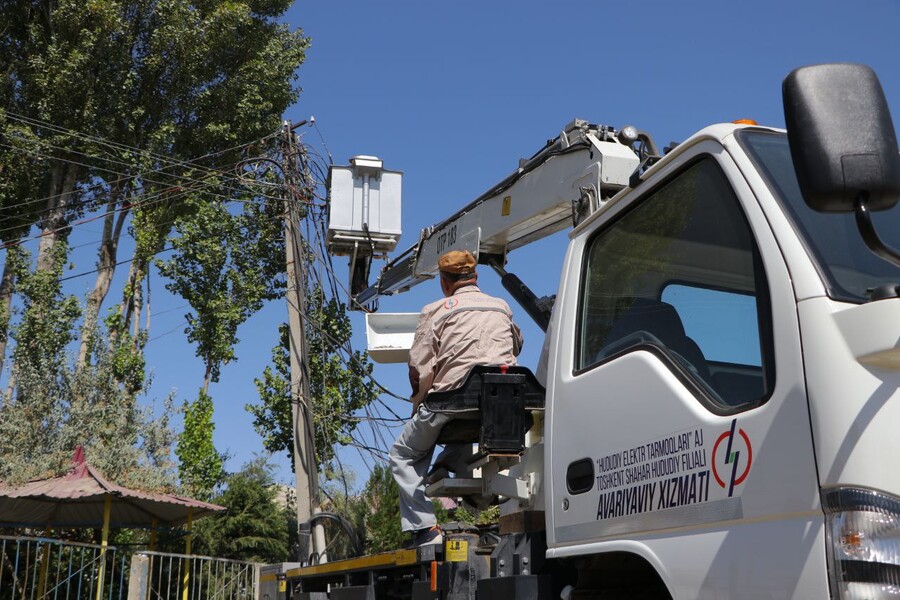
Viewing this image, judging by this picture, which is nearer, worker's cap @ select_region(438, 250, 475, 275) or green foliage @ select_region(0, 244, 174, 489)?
worker's cap @ select_region(438, 250, 475, 275)

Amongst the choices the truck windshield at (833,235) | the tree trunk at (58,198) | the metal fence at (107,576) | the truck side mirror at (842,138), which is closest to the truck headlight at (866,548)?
the truck windshield at (833,235)

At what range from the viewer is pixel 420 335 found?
4625 millimetres

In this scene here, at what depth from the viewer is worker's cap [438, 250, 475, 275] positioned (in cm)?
483

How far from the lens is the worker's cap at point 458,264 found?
483cm

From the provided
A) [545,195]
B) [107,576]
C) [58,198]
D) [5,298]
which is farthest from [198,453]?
[545,195]

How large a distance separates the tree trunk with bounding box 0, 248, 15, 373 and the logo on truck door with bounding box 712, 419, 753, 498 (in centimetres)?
2258

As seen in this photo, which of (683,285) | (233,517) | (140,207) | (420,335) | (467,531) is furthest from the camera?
(140,207)

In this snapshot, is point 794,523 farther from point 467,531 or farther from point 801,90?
point 467,531

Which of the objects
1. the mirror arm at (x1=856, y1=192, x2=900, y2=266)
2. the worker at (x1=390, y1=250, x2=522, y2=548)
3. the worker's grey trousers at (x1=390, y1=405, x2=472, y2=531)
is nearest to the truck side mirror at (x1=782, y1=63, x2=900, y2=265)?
the mirror arm at (x1=856, y1=192, x2=900, y2=266)

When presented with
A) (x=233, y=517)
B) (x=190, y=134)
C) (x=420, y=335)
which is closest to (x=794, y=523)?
(x=420, y=335)

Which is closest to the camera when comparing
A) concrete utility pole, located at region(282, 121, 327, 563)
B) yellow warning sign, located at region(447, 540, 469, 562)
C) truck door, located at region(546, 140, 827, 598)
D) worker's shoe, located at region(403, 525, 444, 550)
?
truck door, located at region(546, 140, 827, 598)

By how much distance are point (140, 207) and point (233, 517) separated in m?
9.51

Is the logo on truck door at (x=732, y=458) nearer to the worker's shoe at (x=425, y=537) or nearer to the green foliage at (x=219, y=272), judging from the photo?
the worker's shoe at (x=425, y=537)

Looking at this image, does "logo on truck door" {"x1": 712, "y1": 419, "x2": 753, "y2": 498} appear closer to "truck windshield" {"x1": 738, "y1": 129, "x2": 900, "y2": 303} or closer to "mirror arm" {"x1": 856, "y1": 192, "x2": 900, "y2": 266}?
"truck windshield" {"x1": 738, "y1": 129, "x2": 900, "y2": 303}
